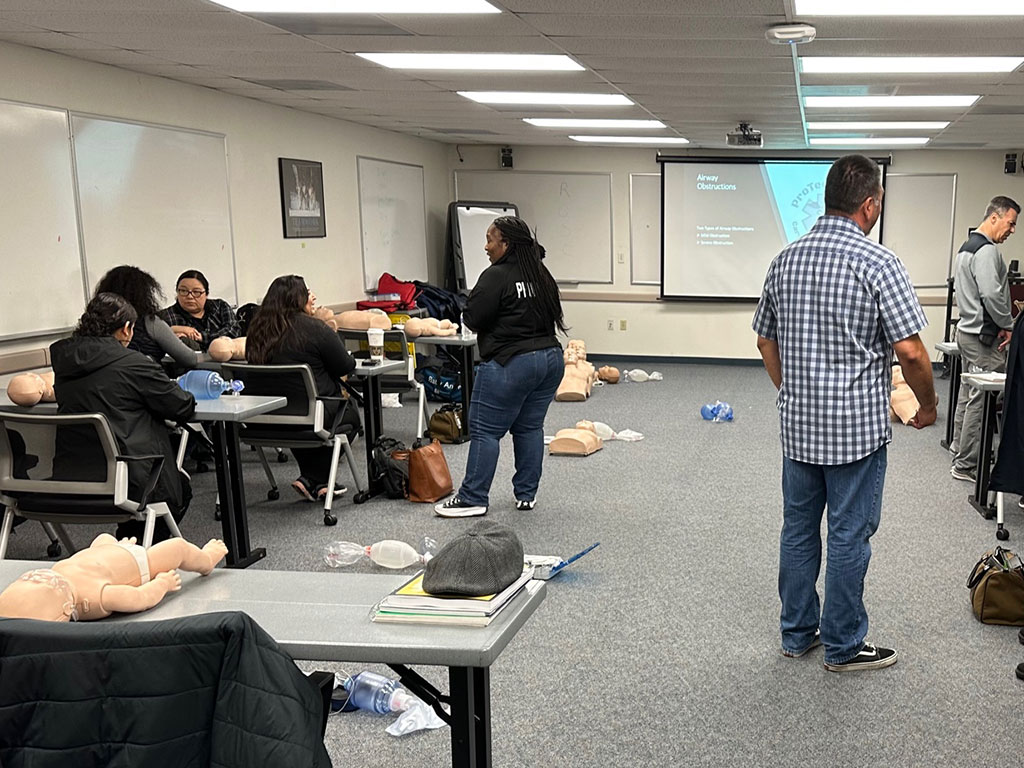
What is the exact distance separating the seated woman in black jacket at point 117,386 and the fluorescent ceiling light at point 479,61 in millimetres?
1879

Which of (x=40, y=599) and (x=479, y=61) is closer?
(x=40, y=599)

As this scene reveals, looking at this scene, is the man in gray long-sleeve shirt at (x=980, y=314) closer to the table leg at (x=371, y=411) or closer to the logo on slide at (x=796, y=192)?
the table leg at (x=371, y=411)

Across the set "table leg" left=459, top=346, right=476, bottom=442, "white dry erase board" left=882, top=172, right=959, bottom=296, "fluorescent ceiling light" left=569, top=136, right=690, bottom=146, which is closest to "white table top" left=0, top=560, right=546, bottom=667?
"table leg" left=459, top=346, right=476, bottom=442

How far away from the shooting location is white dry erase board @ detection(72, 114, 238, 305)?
521 centimetres

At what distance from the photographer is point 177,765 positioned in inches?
55.2

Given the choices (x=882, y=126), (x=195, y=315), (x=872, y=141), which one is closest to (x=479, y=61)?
(x=195, y=315)

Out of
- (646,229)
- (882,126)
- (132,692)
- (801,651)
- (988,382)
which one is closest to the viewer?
(132,692)

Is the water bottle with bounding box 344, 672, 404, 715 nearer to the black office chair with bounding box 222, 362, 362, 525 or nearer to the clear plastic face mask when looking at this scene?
the clear plastic face mask

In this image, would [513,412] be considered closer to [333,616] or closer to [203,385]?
[203,385]

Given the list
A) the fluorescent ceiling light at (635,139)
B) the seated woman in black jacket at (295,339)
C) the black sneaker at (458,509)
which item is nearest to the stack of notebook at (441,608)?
the black sneaker at (458,509)

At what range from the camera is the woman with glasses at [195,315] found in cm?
560

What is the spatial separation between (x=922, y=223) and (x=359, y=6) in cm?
811

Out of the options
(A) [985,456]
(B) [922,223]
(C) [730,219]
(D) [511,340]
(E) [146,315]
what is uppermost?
(C) [730,219]

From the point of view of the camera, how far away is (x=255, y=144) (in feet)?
22.0
